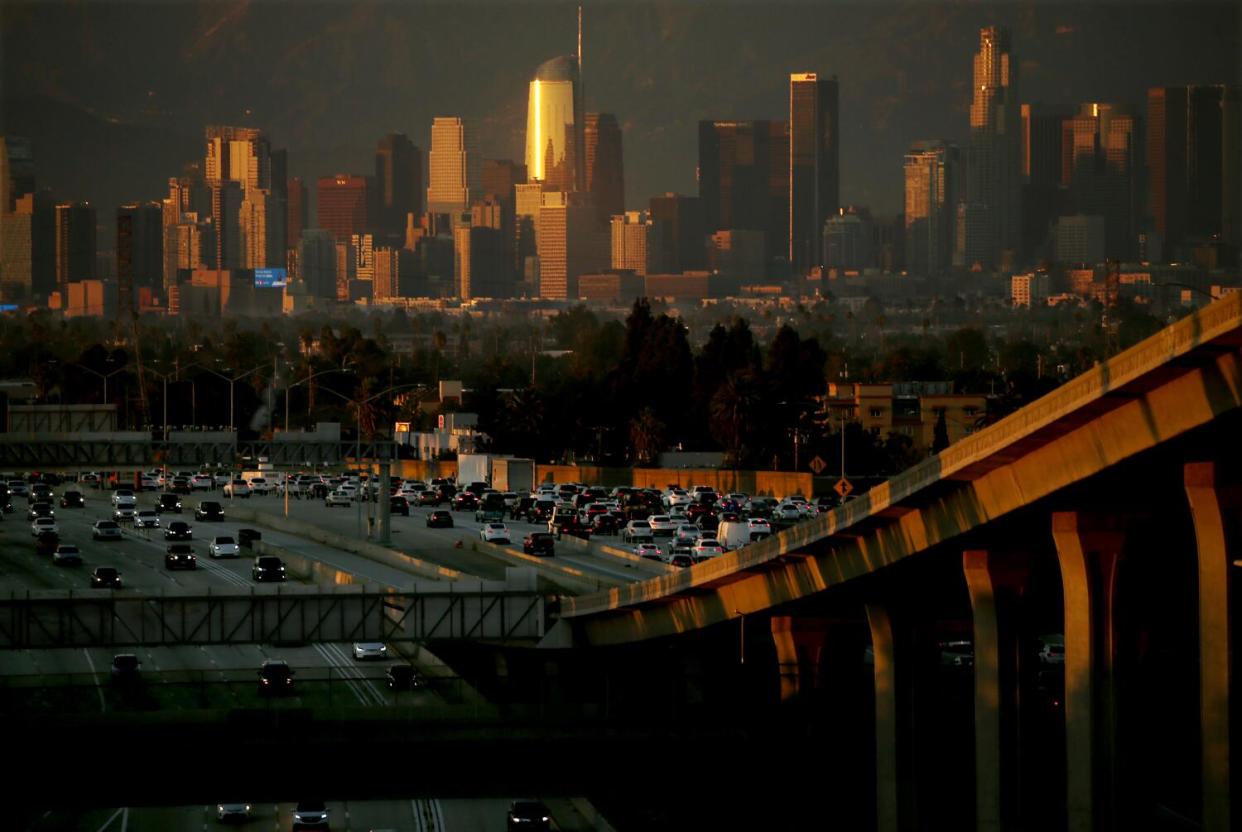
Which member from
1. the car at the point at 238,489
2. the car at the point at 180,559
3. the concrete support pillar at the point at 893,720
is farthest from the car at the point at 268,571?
the car at the point at 238,489

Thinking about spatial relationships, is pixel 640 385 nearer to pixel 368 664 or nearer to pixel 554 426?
pixel 554 426

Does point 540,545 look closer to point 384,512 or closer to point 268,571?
point 384,512

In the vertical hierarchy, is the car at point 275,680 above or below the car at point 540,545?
below

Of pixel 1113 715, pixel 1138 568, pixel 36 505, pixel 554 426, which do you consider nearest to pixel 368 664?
pixel 1138 568

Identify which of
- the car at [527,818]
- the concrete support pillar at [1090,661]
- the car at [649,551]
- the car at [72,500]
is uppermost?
the concrete support pillar at [1090,661]

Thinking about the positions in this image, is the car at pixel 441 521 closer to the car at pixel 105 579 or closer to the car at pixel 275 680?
the car at pixel 105 579
